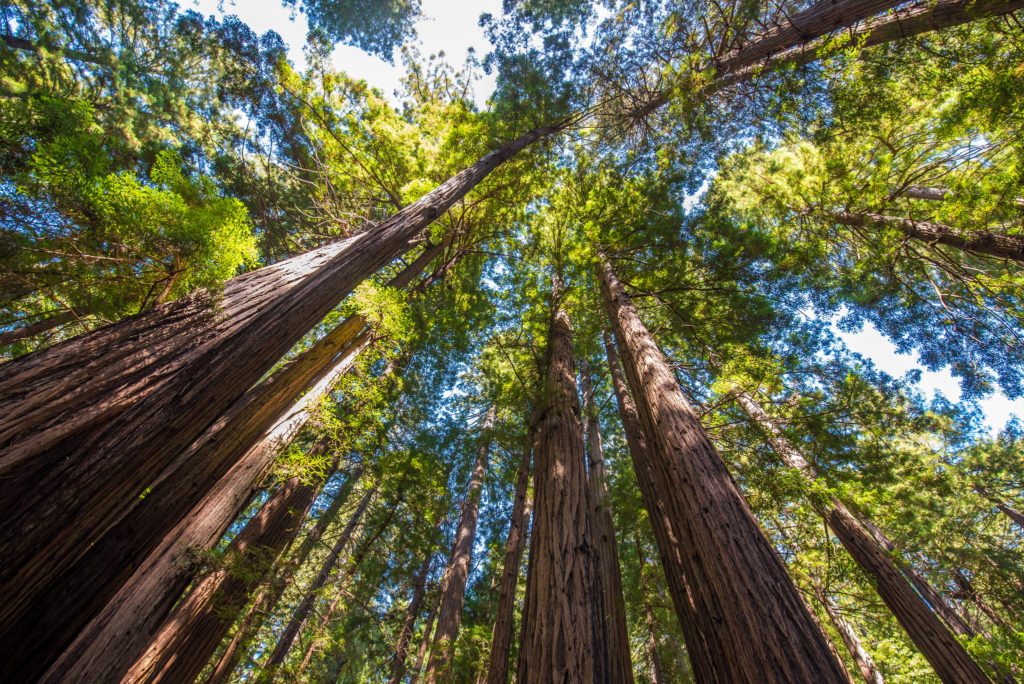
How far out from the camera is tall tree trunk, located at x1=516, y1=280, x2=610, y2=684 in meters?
1.96

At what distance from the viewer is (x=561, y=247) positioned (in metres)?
5.30

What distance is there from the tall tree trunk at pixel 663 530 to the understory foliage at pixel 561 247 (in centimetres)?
114

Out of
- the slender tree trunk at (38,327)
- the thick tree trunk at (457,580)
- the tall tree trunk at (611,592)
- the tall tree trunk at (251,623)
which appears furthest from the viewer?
the thick tree trunk at (457,580)

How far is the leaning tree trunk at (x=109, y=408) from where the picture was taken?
148 cm

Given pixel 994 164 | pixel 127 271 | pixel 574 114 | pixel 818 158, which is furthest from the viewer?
pixel 574 114

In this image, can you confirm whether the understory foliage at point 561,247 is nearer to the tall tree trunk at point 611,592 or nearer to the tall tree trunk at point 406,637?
the tall tree trunk at point 406,637

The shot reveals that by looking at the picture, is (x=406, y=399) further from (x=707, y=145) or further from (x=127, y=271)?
(x=707, y=145)

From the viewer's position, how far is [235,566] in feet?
11.3

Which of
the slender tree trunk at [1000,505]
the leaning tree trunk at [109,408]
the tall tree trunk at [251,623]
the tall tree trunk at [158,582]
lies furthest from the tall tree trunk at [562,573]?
the slender tree trunk at [1000,505]

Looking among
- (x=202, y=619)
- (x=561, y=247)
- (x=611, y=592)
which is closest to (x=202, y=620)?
(x=202, y=619)

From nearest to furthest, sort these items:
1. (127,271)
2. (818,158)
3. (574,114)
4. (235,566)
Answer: (127,271), (235,566), (818,158), (574,114)

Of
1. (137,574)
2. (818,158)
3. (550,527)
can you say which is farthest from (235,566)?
(818,158)

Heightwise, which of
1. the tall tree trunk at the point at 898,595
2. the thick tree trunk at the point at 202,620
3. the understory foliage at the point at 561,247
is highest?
the understory foliage at the point at 561,247

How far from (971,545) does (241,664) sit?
58.6 feet
